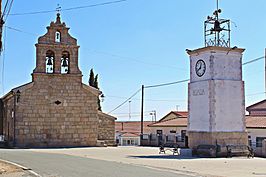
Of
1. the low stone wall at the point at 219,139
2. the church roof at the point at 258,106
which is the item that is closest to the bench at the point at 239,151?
the low stone wall at the point at 219,139

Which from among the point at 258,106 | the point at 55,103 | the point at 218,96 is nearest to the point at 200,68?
the point at 218,96

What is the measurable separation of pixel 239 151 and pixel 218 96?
141 inches

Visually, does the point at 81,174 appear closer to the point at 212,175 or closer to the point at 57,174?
the point at 57,174

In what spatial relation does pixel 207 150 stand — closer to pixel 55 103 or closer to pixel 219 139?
pixel 219 139

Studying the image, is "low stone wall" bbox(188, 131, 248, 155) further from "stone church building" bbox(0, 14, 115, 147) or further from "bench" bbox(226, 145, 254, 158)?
"stone church building" bbox(0, 14, 115, 147)

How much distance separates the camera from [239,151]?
92.1 ft

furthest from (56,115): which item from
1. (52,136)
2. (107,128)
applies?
(107,128)

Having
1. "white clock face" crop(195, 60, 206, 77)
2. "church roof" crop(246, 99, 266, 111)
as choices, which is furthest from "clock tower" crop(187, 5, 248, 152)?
"church roof" crop(246, 99, 266, 111)

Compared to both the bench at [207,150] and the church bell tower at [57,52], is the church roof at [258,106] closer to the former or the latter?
the church bell tower at [57,52]

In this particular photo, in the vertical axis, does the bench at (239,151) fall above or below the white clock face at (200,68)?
below

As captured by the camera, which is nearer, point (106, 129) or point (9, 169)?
point (9, 169)

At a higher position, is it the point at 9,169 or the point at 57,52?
the point at 57,52

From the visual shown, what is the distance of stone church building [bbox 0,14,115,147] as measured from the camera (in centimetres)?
4084

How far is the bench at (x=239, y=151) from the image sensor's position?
2794cm
